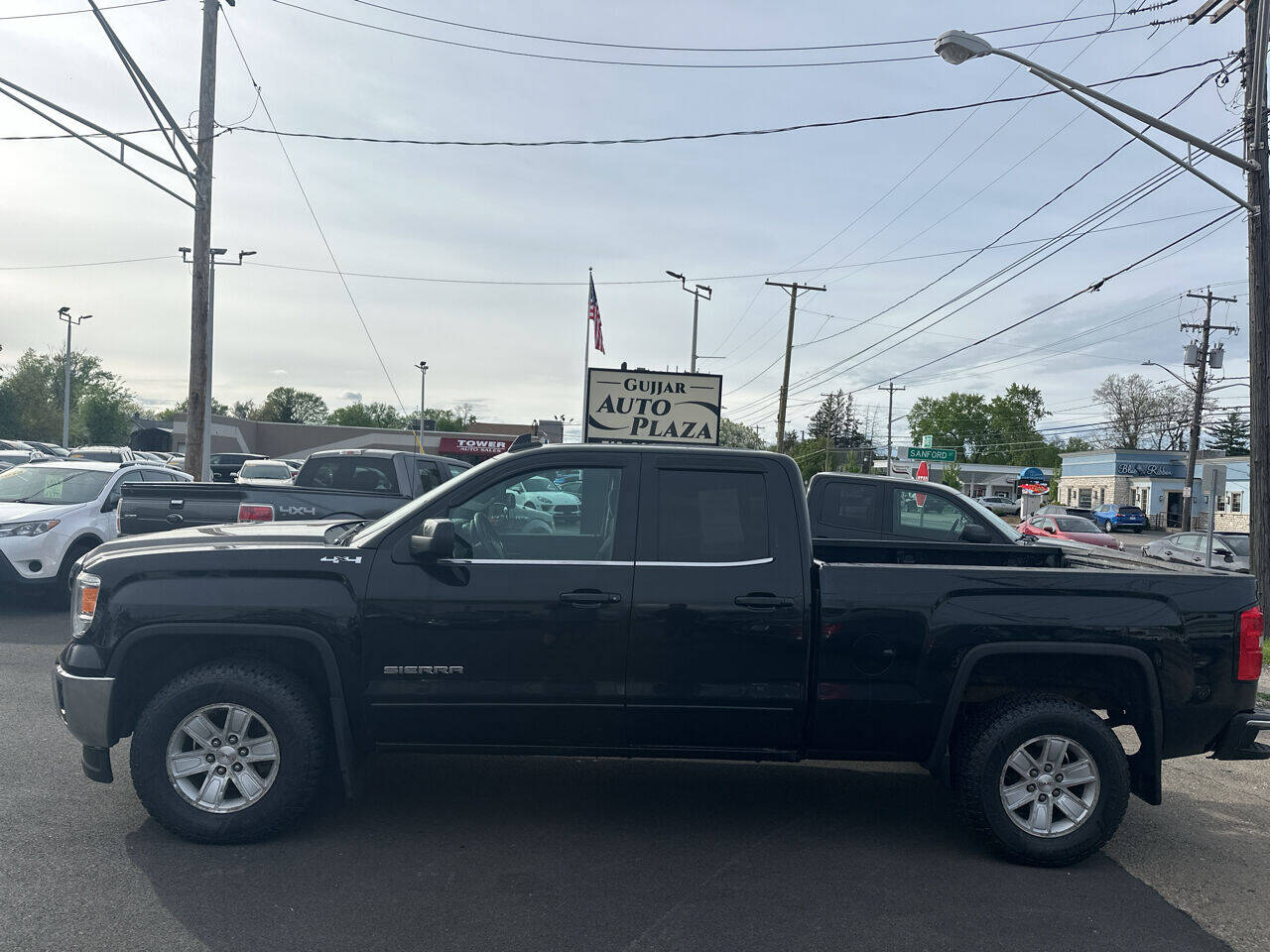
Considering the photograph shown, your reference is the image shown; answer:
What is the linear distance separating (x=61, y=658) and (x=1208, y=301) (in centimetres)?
5218

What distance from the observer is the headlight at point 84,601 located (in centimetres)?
470

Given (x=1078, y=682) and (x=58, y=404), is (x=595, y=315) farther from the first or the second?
(x=58, y=404)

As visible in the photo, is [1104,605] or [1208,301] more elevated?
[1208,301]

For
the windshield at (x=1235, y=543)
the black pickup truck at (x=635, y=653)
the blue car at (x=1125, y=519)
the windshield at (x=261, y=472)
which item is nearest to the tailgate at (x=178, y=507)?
the black pickup truck at (x=635, y=653)

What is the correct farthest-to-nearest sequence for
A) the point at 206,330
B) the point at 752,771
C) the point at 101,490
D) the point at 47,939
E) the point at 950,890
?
the point at 206,330 → the point at 101,490 → the point at 752,771 → the point at 950,890 → the point at 47,939

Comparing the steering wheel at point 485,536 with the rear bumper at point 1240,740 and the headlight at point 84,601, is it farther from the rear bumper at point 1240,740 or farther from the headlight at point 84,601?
the rear bumper at point 1240,740

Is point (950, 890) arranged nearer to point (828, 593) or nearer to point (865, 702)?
point (865, 702)

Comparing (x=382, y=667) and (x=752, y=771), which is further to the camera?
(x=752, y=771)

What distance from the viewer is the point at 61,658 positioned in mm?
4809

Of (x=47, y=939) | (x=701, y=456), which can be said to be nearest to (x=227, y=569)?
(x=47, y=939)

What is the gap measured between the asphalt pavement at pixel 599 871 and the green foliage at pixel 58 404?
245 ft

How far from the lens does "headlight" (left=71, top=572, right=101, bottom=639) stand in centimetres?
470

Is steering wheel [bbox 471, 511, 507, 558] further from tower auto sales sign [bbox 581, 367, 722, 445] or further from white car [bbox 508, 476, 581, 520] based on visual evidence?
tower auto sales sign [bbox 581, 367, 722, 445]

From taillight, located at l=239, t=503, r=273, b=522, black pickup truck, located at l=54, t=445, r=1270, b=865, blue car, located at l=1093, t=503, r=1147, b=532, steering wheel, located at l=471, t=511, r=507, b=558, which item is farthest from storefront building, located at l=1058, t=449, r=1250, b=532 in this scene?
steering wheel, located at l=471, t=511, r=507, b=558
